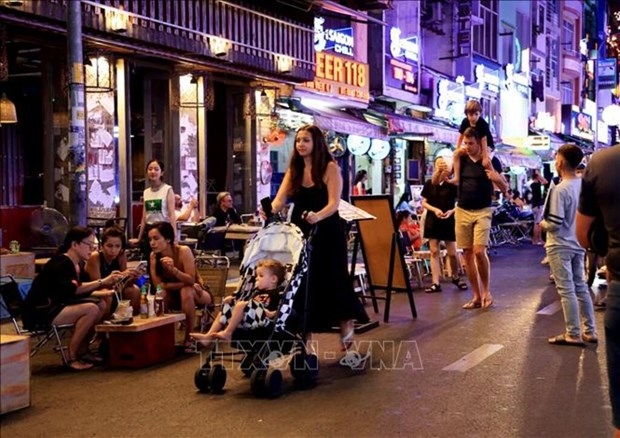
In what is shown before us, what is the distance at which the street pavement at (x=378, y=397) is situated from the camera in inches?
203

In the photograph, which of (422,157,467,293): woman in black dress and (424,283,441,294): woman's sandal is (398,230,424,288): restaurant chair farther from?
(422,157,467,293): woman in black dress

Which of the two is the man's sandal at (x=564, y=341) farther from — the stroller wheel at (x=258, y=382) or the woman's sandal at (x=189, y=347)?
the woman's sandal at (x=189, y=347)

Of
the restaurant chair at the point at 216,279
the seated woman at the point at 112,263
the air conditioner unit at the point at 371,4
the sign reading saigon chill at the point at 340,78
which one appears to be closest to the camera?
the seated woman at the point at 112,263

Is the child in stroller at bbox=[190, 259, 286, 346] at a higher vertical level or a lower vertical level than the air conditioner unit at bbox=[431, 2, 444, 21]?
lower

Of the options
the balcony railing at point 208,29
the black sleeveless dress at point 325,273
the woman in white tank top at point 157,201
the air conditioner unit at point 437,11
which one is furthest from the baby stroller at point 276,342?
the air conditioner unit at point 437,11

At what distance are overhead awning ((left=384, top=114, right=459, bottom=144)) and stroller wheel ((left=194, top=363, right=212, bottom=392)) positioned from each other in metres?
15.5

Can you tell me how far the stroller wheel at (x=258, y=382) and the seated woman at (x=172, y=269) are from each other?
1.83m

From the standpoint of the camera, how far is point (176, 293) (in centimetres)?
764

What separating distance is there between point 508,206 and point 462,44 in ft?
30.5

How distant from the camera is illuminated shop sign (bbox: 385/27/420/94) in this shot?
923 inches

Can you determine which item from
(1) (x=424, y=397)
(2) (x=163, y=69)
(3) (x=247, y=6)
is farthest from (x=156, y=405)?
(3) (x=247, y=6)

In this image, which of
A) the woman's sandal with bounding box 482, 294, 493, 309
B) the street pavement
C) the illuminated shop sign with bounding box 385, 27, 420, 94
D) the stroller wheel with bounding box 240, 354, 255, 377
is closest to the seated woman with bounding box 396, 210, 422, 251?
the woman's sandal with bounding box 482, 294, 493, 309

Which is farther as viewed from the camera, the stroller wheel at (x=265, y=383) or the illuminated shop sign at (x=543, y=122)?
the illuminated shop sign at (x=543, y=122)

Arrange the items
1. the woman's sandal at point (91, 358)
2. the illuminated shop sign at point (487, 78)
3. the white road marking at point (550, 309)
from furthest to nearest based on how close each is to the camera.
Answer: the illuminated shop sign at point (487, 78) → the white road marking at point (550, 309) → the woman's sandal at point (91, 358)
